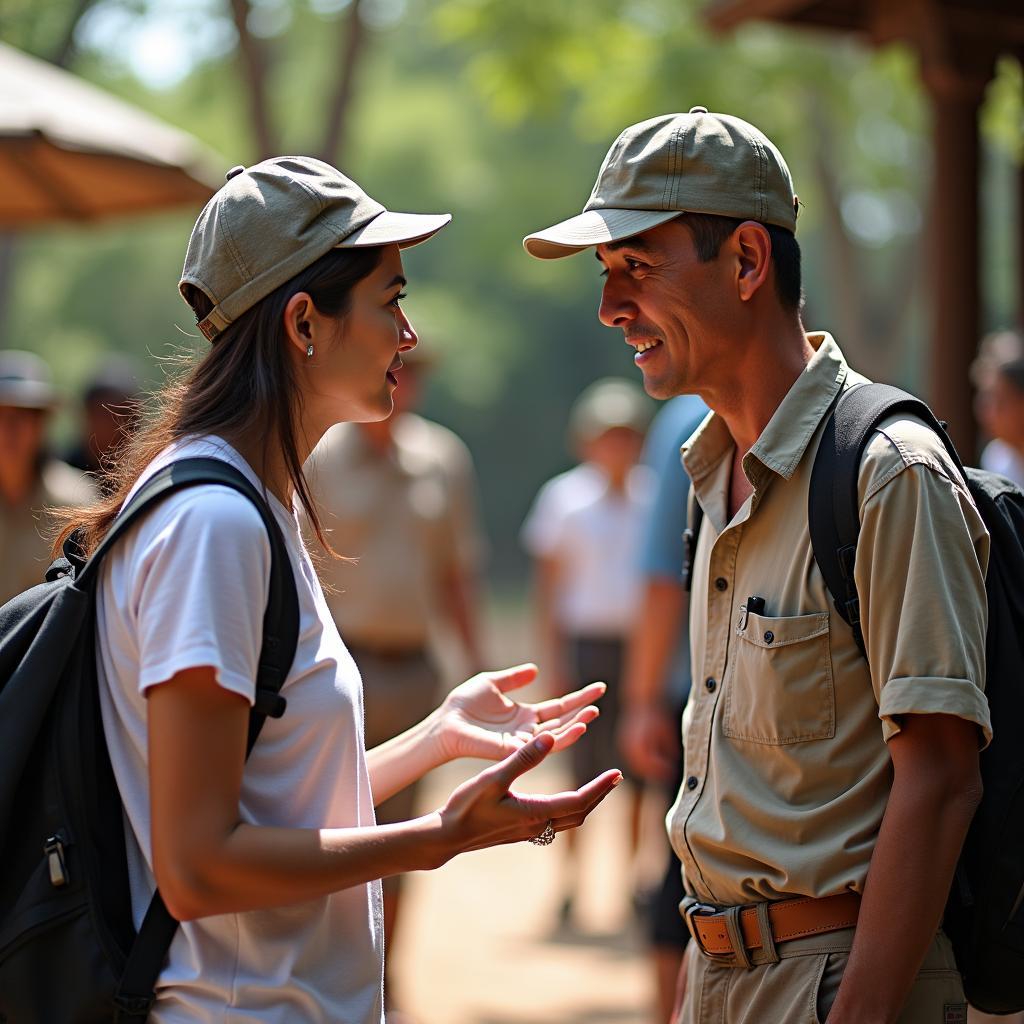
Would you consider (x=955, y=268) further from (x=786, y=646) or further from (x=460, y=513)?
(x=786, y=646)

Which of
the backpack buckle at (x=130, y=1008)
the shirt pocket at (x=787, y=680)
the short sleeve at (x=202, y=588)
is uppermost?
the short sleeve at (x=202, y=588)

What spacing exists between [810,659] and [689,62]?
11101 millimetres

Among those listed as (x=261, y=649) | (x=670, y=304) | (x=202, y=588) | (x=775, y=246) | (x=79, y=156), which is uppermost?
(x=79, y=156)

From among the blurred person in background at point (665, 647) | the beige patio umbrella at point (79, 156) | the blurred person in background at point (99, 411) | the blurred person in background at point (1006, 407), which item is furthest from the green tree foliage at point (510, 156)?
the blurred person in background at point (665, 647)

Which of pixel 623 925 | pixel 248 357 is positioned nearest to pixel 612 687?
pixel 623 925

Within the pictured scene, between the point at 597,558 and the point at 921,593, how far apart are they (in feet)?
20.9

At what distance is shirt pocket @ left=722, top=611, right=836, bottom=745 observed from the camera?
2303mm

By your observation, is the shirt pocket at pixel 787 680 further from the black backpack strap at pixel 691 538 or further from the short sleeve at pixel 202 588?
the short sleeve at pixel 202 588

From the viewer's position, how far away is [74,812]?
2.02 meters

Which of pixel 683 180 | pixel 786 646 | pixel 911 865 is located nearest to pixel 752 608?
pixel 786 646

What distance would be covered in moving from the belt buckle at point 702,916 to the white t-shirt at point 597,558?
5.75 m

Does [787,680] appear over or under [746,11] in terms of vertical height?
under

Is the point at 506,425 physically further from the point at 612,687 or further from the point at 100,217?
the point at 100,217

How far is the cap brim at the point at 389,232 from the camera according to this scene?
2232mm
